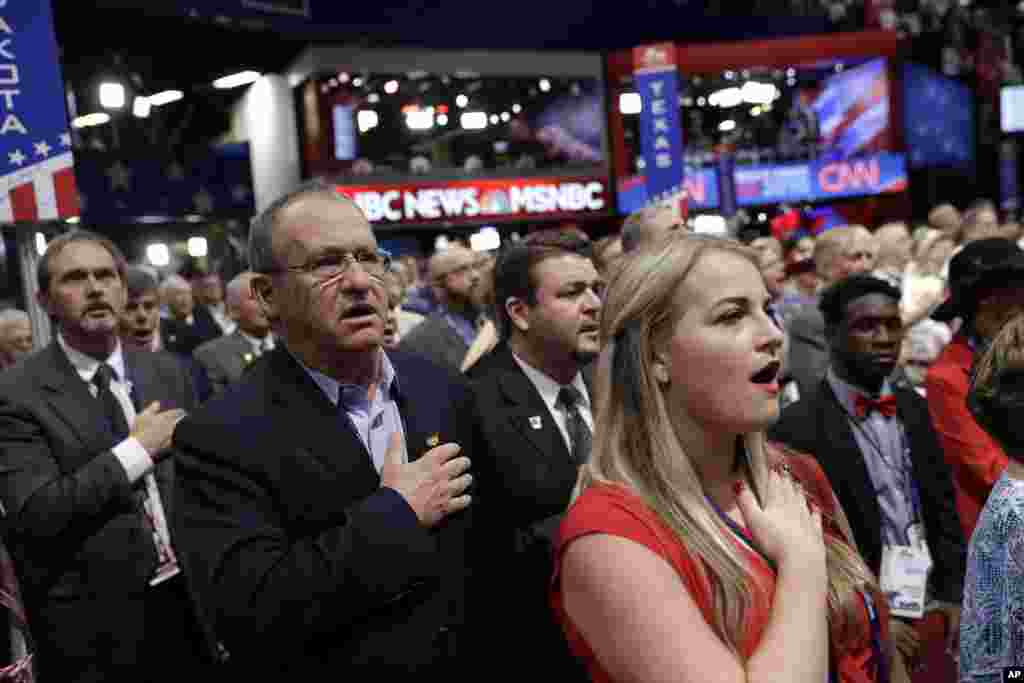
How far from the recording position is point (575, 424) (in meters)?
3.54

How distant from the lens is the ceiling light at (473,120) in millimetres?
22078

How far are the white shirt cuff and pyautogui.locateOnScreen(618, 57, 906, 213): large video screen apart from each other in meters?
20.4

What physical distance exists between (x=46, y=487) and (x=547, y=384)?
156cm

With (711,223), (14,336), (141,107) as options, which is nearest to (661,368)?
(14,336)

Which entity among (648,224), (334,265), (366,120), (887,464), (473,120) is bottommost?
(887,464)

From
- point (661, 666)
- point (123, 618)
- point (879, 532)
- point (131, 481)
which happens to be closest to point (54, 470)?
point (131, 481)

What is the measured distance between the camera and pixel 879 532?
12.1 feet

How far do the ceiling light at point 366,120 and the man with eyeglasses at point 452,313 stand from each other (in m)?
13.6

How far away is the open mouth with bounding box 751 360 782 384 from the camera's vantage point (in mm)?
1926

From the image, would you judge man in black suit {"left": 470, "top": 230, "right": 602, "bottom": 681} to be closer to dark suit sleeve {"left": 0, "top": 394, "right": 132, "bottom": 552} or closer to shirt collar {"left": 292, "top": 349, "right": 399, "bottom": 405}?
shirt collar {"left": 292, "top": 349, "right": 399, "bottom": 405}

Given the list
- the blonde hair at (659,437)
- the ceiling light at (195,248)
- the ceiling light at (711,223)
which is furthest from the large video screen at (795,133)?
the blonde hair at (659,437)

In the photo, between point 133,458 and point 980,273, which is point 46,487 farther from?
point 980,273

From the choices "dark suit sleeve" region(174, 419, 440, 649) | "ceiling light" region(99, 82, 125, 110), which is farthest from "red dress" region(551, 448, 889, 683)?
"ceiling light" region(99, 82, 125, 110)

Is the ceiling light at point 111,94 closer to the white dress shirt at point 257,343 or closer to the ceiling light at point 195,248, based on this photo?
the ceiling light at point 195,248
